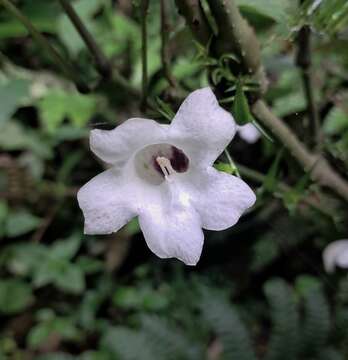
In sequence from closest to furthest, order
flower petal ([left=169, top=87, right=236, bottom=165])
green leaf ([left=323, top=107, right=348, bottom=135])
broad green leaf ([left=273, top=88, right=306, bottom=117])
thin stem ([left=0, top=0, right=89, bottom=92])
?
1. flower petal ([left=169, top=87, right=236, bottom=165])
2. thin stem ([left=0, top=0, right=89, bottom=92])
3. broad green leaf ([left=273, top=88, right=306, bottom=117])
4. green leaf ([left=323, top=107, right=348, bottom=135])

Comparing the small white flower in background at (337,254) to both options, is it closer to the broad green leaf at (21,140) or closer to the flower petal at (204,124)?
the flower petal at (204,124)

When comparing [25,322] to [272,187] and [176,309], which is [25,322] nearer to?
[176,309]

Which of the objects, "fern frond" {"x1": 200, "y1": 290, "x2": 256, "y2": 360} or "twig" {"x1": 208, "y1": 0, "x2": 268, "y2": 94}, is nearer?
"twig" {"x1": 208, "y1": 0, "x2": 268, "y2": 94}

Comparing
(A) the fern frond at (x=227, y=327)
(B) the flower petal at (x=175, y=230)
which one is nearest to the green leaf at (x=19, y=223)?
(A) the fern frond at (x=227, y=327)

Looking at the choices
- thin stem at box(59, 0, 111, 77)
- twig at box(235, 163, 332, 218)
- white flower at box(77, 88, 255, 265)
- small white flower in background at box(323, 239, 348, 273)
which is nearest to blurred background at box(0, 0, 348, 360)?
small white flower in background at box(323, 239, 348, 273)

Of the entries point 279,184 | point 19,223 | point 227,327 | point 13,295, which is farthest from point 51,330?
point 279,184

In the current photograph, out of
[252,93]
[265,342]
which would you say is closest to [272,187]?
[252,93]

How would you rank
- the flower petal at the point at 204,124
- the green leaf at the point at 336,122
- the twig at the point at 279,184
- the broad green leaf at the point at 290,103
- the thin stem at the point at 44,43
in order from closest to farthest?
the flower petal at the point at 204,124, the thin stem at the point at 44,43, the twig at the point at 279,184, the broad green leaf at the point at 290,103, the green leaf at the point at 336,122

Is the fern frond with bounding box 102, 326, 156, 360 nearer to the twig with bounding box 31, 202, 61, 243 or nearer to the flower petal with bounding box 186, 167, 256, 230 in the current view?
the twig with bounding box 31, 202, 61, 243
